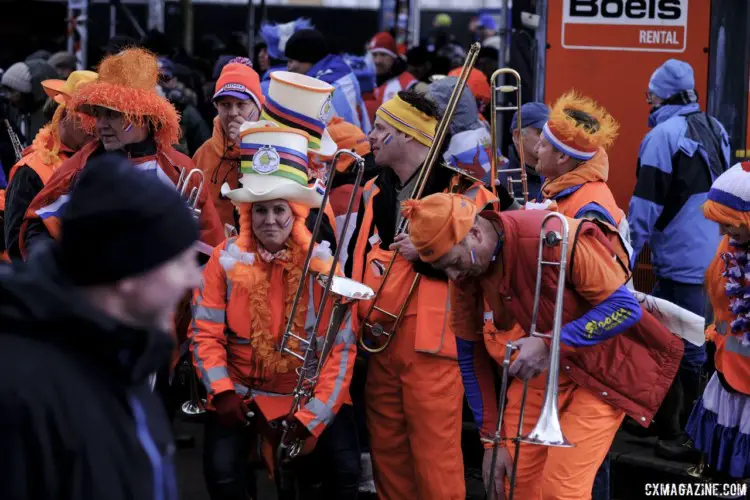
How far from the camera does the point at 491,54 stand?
14031 mm

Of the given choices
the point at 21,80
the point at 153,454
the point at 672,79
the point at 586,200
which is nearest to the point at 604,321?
the point at 586,200

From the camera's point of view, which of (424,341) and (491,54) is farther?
(491,54)

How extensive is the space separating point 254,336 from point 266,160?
749 mm

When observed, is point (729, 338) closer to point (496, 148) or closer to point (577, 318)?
point (496, 148)

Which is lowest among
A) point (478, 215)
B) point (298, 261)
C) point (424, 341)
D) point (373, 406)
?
Answer: point (373, 406)

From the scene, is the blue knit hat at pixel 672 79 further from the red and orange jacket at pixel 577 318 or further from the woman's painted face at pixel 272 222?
the woman's painted face at pixel 272 222

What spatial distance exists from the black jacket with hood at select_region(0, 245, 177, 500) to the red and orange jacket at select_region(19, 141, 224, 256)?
128 inches

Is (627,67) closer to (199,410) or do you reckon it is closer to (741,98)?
(741,98)

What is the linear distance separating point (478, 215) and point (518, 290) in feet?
1.07

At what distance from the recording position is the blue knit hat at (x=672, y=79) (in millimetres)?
7914

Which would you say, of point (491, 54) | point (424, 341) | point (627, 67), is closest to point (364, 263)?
point (424, 341)

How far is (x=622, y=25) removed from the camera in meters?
8.52

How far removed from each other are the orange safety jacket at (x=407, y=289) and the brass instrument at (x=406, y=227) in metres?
0.02

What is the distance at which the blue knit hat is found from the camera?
7914 millimetres
